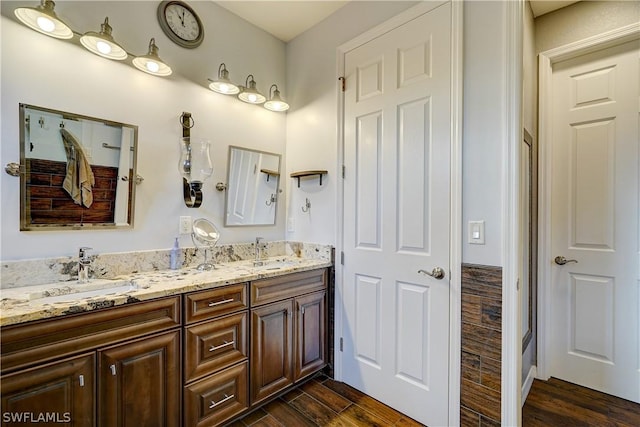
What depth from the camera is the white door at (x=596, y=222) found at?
1958 millimetres

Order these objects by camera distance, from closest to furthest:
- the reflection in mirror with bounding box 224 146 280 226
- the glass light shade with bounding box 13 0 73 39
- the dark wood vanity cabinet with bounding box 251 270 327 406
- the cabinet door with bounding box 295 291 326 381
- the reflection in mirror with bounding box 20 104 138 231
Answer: the glass light shade with bounding box 13 0 73 39 < the reflection in mirror with bounding box 20 104 138 231 < the dark wood vanity cabinet with bounding box 251 270 327 406 < the cabinet door with bounding box 295 291 326 381 < the reflection in mirror with bounding box 224 146 280 226

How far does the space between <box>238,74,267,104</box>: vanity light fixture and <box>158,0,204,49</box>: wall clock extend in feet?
1.39

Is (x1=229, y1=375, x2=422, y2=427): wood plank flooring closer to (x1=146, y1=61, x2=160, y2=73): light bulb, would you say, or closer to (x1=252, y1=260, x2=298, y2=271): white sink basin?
(x1=252, y1=260, x2=298, y2=271): white sink basin

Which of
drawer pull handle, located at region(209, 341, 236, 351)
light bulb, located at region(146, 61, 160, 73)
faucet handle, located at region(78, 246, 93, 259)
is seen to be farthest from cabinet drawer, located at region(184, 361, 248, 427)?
light bulb, located at region(146, 61, 160, 73)

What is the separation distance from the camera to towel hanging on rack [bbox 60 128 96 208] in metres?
1.56

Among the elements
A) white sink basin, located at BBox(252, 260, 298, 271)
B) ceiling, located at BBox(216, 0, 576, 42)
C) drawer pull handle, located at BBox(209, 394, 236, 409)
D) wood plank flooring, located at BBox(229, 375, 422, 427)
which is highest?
ceiling, located at BBox(216, 0, 576, 42)

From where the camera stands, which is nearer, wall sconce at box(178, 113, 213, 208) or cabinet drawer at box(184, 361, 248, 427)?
cabinet drawer at box(184, 361, 248, 427)

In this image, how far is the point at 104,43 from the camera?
61.4 inches

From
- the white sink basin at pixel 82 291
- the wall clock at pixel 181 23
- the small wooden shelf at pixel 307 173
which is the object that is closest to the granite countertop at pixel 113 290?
the white sink basin at pixel 82 291

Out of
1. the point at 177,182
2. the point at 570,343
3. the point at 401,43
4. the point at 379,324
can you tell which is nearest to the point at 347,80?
the point at 401,43

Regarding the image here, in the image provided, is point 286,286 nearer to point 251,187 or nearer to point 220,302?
point 220,302

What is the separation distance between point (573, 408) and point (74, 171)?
3351 millimetres

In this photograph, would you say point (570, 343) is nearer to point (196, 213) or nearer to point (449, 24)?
point (449, 24)

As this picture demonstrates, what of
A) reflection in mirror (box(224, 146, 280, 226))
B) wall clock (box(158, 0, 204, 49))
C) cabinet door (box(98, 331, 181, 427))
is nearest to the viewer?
cabinet door (box(98, 331, 181, 427))
